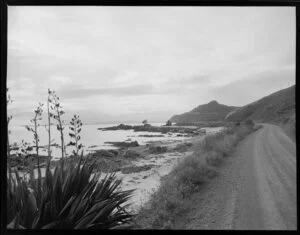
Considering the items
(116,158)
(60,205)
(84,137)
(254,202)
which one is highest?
(84,137)

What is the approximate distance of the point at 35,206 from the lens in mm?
2039

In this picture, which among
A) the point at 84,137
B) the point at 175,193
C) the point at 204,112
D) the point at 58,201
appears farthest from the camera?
the point at 204,112

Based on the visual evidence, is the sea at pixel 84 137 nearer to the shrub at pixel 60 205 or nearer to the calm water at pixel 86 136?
the calm water at pixel 86 136

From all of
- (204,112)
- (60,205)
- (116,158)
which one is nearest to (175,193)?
(116,158)

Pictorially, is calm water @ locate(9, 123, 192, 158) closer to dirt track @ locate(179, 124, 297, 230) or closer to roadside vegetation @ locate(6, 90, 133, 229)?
roadside vegetation @ locate(6, 90, 133, 229)

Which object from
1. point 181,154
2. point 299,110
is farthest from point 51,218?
point 181,154

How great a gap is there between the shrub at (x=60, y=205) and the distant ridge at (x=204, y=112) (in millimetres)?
1684

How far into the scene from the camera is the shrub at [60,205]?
2.06 metres

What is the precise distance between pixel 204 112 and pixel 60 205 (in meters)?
2.76

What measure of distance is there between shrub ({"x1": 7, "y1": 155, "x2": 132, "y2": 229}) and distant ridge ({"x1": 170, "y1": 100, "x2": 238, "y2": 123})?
1.68 metres

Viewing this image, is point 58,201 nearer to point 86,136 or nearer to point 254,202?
point 86,136

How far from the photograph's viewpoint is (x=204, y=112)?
3.56 metres
